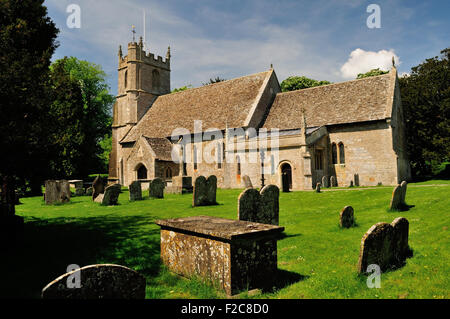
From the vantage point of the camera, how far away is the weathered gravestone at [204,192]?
13.7 m

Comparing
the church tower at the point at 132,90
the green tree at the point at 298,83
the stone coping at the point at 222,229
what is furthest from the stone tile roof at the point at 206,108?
the stone coping at the point at 222,229

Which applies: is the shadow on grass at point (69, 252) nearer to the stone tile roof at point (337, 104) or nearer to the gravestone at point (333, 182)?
the gravestone at point (333, 182)

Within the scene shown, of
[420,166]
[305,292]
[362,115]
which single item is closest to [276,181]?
[362,115]

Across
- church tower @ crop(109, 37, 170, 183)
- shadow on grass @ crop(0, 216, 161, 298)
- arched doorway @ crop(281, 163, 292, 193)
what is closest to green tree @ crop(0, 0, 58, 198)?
shadow on grass @ crop(0, 216, 161, 298)

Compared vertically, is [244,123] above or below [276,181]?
above

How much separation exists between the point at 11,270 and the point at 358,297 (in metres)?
5.73

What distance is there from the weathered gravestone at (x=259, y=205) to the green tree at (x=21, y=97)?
5.90 m

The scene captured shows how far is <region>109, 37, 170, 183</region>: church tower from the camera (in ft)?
121

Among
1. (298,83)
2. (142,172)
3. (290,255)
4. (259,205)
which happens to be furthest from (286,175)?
(298,83)

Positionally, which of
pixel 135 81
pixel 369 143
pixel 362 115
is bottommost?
pixel 369 143

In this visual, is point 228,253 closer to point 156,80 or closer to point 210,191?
point 210,191

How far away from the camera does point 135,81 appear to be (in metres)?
37.3
